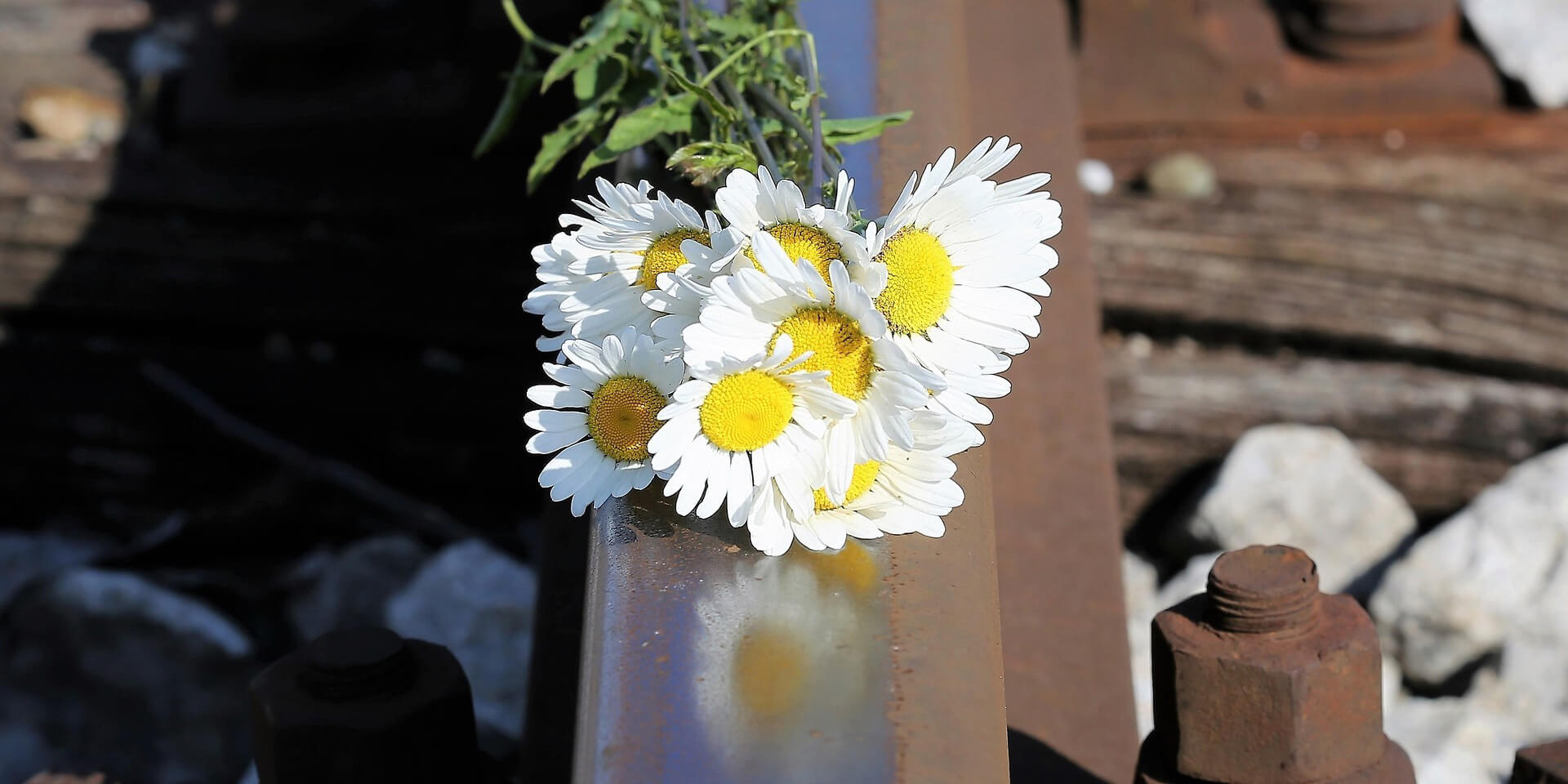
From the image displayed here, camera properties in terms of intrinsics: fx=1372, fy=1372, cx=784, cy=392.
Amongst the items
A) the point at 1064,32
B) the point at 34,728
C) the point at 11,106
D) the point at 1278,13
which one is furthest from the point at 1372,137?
the point at 11,106

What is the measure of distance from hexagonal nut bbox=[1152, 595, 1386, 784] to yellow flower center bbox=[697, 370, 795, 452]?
0.53 meters

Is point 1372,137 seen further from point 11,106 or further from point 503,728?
point 11,106

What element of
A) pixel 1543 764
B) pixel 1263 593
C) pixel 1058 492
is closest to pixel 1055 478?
pixel 1058 492

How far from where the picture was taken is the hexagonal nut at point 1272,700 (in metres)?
1.42

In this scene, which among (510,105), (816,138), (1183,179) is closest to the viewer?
(816,138)

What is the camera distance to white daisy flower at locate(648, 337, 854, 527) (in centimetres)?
123

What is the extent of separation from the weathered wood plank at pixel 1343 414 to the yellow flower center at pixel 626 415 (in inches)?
79.3

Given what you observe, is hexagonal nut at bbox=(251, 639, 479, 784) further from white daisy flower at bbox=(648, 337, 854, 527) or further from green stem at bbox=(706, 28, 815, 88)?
green stem at bbox=(706, 28, 815, 88)

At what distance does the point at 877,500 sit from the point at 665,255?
330 mm

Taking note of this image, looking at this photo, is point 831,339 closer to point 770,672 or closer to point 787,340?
point 787,340

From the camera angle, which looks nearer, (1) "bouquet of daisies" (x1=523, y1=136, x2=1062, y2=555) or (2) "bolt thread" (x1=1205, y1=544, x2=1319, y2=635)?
(1) "bouquet of daisies" (x1=523, y1=136, x2=1062, y2=555)

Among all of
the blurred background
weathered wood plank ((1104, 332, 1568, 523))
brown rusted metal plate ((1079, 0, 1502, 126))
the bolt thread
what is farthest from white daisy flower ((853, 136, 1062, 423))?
brown rusted metal plate ((1079, 0, 1502, 126))

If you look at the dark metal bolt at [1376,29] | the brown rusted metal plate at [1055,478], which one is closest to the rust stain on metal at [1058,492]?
the brown rusted metal plate at [1055,478]

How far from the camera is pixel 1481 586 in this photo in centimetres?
269
